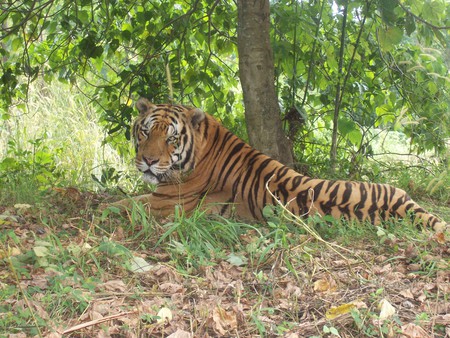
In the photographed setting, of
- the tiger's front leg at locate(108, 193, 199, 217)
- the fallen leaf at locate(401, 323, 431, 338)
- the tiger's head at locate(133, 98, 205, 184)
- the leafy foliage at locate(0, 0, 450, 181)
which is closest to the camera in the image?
the fallen leaf at locate(401, 323, 431, 338)

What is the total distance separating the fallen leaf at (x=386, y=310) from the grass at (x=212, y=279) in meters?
0.02

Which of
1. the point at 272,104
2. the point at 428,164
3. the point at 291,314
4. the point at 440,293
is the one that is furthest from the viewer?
the point at 428,164

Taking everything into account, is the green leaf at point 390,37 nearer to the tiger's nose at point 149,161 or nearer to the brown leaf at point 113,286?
the tiger's nose at point 149,161

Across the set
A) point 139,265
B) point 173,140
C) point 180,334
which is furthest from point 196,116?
point 180,334

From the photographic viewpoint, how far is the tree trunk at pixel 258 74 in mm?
5262

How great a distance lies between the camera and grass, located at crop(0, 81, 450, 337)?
2.69 m

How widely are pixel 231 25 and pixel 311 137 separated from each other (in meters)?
1.63

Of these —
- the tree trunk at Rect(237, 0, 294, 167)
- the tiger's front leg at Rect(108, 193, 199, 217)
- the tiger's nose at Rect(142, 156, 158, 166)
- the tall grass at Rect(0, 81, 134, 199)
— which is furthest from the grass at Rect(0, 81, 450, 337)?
the tall grass at Rect(0, 81, 134, 199)

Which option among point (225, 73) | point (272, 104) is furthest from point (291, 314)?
point (225, 73)

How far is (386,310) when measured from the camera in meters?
2.81

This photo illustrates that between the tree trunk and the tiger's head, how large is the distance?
54 cm

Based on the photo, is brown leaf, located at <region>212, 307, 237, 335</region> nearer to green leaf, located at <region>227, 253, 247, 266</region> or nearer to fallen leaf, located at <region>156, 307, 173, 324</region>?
fallen leaf, located at <region>156, 307, 173, 324</region>

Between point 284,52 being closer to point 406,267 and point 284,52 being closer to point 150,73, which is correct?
point 150,73

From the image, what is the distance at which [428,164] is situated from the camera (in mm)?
6906
